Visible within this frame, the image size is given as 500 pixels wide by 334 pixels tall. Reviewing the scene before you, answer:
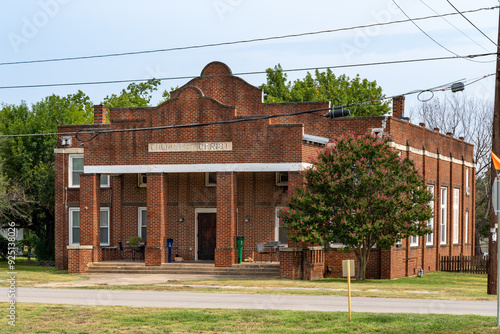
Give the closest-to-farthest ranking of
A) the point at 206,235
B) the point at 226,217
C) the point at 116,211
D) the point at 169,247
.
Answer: the point at 226,217
the point at 169,247
the point at 206,235
the point at 116,211

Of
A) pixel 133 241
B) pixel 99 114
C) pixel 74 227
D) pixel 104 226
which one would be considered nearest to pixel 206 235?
pixel 133 241

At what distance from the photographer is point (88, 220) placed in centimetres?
3597

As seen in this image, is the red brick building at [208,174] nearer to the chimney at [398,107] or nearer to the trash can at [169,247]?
the chimney at [398,107]

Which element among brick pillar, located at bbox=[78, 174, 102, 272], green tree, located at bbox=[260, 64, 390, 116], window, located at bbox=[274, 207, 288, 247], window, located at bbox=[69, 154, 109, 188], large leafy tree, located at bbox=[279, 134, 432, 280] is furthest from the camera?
green tree, located at bbox=[260, 64, 390, 116]

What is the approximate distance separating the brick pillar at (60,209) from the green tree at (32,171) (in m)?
2.10

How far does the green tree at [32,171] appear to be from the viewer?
140 feet

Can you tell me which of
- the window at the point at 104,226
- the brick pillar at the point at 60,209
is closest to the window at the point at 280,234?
the window at the point at 104,226

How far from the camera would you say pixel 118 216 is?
1560 inches

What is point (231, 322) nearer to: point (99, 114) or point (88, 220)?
point (88, 220)

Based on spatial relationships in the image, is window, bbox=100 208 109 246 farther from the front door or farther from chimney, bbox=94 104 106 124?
the front door

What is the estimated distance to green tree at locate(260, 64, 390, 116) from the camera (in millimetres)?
59812

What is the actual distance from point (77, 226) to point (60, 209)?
1.23 metres

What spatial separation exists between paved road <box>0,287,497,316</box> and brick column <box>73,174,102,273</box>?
383 inches

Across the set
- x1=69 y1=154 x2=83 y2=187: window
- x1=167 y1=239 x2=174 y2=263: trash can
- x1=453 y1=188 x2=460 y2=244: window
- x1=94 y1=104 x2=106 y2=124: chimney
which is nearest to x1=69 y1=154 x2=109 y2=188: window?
x1=69 y1=154 x2=83 y2=187: window
